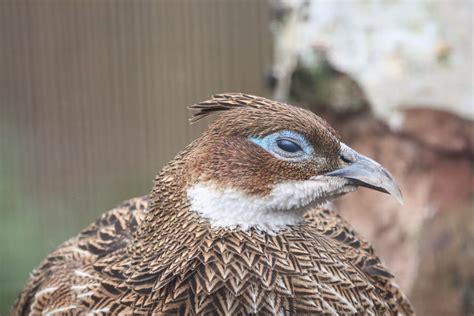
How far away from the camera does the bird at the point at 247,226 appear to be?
2.78 m

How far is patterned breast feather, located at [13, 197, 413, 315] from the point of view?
276 centimetres

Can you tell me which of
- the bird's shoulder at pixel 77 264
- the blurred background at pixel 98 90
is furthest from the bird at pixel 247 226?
the blurred background at pixel 98 90

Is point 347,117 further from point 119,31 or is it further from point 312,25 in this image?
point 119,31

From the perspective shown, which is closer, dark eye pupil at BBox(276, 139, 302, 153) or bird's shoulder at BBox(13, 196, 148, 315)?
dark eye pupil at BBox(276, 139, 302, 153)

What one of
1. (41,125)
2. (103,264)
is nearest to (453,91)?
(103,264)

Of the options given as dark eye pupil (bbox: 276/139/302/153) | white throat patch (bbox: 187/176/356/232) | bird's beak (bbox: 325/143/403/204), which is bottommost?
white throat patch (bbox: 187/176/356/232)

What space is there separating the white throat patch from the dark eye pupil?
4.8 inches

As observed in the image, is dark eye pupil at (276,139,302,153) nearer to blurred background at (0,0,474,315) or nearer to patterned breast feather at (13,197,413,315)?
patterned breast feather at (13,197,413,315)

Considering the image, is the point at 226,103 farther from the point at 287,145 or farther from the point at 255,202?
the point at 255,202

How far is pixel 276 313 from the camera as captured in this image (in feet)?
9.00

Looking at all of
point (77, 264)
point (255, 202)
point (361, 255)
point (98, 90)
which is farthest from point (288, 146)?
point (98, 90)

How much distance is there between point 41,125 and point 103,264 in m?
6.75

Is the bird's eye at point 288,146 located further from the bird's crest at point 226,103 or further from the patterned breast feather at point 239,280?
the patterned breast feather at point 239,280

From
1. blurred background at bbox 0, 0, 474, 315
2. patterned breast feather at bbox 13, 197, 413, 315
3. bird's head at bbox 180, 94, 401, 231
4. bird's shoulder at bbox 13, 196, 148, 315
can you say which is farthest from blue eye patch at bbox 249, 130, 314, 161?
blurred background at bbox 0, 0, 474, 315
